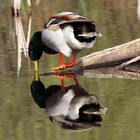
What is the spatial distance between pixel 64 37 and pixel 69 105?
56.5 inches

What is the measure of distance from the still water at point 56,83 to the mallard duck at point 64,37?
0.20 m

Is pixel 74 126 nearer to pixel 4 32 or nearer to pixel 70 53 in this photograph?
pixel 70 53

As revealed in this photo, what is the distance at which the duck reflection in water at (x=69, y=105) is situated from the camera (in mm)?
6247

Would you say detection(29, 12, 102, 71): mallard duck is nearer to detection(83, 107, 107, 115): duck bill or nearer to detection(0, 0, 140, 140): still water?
detection(0, 0, 140, 140): still water

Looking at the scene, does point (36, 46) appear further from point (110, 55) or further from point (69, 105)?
point (69, 105)

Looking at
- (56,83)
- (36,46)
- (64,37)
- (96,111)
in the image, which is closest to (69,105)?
(96,111)

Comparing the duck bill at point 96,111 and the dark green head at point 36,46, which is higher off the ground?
A: the dark green head at point 36,46

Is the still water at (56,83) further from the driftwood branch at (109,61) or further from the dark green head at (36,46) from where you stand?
the driftwood branch at (109,61)

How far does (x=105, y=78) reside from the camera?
779 centimetres

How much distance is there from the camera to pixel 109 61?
8266 millimetres

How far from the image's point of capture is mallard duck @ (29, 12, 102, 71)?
25.0 feet

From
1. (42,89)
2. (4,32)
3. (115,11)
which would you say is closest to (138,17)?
(115,11)

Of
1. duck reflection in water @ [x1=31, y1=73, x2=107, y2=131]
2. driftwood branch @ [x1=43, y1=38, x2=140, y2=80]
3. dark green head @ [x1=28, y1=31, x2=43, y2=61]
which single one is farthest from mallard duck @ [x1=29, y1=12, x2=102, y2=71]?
duck reflection in water @ [x1=31, y1=73, x2=107, y2=131]

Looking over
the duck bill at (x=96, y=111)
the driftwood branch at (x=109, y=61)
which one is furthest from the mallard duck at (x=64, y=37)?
the duck bill at (x=96, y=111)
